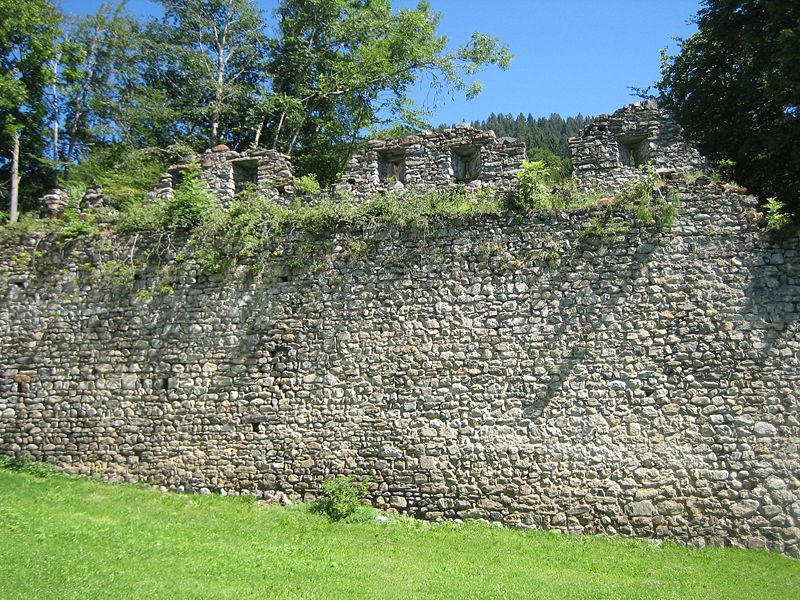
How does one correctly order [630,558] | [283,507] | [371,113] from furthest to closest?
1. [371,113]
2. [283,507]
3. [630,558]

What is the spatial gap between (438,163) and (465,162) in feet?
1.90

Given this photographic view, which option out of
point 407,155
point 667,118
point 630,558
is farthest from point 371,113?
Result: point 630,558

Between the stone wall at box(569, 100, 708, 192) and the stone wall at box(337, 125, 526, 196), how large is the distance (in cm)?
110

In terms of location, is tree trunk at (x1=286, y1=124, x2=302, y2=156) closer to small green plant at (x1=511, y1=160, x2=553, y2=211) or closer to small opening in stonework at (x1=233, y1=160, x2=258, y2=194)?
small opening in stonework at (x1=233, y1=160, x2=258, y2=194)

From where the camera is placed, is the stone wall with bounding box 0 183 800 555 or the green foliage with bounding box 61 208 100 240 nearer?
the stone wall with bounding box 0 183 800 555

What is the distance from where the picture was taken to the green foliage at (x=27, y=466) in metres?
11.8

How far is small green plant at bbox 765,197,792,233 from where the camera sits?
9.78 meters

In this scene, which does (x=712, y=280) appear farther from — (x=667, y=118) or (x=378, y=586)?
(x=378, y=586)

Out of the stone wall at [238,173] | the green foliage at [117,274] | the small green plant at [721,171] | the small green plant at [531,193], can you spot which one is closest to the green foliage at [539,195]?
the small green plant at [531,193]

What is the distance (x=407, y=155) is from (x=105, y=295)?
608 cm

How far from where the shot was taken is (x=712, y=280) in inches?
392

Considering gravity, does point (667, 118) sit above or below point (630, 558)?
above

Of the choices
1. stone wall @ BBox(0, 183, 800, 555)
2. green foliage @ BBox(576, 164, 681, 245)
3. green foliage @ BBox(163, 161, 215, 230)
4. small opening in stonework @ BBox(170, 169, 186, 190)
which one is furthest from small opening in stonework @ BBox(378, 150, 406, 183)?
small opening in stonework @ BBox(170, 169, 186, 190)

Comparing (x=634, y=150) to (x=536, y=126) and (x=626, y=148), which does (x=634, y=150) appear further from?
(x=536, y=126)
